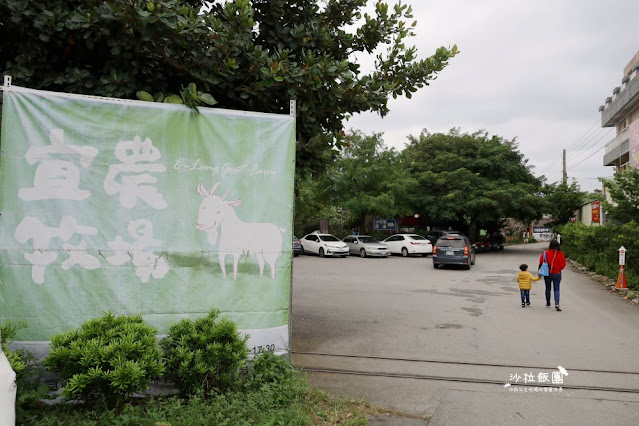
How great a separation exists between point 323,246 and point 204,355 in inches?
921

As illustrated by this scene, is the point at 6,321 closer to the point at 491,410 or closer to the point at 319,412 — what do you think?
the point at 319,412

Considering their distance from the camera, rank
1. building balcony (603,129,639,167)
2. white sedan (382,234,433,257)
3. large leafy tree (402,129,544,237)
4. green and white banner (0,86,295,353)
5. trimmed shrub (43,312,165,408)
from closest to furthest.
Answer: trimmed shrub (43,312,165,408) < green and white banner (0,86,295,353) < white sedan (382,234,433,257) < building balcony (603,129,639,167) < large leafy tree (402,129,544,237)

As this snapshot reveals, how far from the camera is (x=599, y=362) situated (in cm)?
599

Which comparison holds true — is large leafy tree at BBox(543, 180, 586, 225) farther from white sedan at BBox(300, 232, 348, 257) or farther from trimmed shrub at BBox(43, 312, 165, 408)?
trimmed shrub at BBox(43, 312, 165, 408)

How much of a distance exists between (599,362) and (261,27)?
6.38 meters

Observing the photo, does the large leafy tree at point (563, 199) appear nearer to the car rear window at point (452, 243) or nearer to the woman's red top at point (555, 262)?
the car rear window at point (452, 243)

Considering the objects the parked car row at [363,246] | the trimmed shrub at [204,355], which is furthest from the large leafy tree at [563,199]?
the trimmed shrub at [204,355]

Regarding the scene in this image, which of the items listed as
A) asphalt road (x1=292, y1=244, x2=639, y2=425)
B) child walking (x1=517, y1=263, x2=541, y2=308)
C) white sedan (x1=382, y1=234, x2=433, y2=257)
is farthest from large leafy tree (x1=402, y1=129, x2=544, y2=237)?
child walking (x1=517, y1=263, x2=541, y2=308)

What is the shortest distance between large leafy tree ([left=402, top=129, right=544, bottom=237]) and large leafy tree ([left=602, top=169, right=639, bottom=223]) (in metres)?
15.7

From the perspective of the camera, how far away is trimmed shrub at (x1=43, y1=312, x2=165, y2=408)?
3.32 metres

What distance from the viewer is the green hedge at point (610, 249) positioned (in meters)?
12.4

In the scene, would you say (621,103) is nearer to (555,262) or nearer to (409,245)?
(409,245)

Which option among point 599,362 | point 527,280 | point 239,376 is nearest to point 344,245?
point 527,280

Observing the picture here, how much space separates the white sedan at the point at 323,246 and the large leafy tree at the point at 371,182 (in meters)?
3.73
